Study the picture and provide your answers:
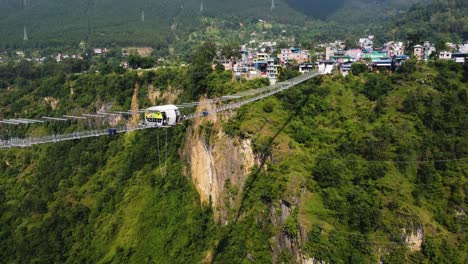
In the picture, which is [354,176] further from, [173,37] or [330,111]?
[173,37]

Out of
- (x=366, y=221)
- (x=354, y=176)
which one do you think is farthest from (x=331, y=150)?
(x=366, y=221)

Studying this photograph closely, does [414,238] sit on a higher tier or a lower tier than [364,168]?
lower

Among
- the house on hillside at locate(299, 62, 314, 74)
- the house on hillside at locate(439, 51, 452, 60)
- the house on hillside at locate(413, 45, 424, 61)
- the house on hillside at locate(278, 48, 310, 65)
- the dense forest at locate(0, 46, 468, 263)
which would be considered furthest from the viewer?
the house on hillside at locate(278, 48, 310, 65)

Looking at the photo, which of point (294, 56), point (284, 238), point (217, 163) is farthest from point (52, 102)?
point (284, 238)

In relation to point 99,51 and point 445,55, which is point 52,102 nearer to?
point 99,51

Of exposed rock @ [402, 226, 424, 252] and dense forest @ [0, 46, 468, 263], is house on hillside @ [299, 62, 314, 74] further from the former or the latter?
exposed rock @ [402, 226, 424, 252]

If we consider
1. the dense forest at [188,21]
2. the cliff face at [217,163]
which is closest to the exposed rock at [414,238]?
the cliff face at [217,163]

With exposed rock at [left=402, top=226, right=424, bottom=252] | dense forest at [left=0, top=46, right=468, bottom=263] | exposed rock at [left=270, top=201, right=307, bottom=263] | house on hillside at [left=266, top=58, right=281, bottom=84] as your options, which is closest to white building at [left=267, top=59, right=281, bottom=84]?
house on hillside at [left=266, top=58, right=281, bottom=84]
